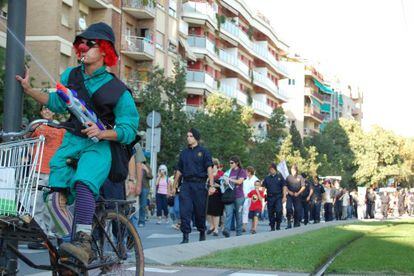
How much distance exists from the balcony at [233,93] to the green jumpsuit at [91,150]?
63.7m

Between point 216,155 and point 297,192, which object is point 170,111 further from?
point 297,192

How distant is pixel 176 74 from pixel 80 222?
37202 millimetres

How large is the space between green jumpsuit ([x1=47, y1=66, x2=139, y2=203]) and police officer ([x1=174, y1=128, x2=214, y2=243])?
24.7 feet

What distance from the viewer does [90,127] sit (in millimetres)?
4949

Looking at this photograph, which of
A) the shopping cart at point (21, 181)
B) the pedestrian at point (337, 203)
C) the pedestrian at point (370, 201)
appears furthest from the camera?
the pedestrian at point (370, 201)

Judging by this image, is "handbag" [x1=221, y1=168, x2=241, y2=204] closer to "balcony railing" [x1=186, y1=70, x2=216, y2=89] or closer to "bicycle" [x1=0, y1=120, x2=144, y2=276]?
"bicycle" [x1=0, y1=120, x2=144, y2=276]

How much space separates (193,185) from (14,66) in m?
7.35

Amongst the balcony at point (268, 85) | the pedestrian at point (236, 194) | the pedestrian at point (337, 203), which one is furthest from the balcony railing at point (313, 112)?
the pedestrian at point (236, 194)

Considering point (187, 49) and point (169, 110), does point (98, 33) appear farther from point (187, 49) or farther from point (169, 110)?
point (187, 49)

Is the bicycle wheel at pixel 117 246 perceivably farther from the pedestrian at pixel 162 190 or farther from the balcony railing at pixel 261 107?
the balcony railing at pixel 261 107

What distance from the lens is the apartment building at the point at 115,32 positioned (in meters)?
38.9

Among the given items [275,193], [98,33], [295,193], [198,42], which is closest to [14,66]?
[98,33]

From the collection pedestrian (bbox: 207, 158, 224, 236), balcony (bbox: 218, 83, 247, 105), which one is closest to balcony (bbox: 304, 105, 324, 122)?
balcony (bbox: 218, 83, 247, 105)

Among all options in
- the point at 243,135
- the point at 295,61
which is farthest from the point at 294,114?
the point at 243,135
